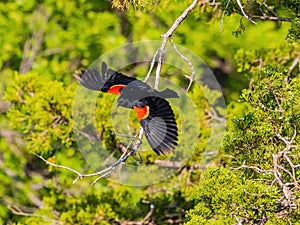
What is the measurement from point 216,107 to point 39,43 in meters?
3.28

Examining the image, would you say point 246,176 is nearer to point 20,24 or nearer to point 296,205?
point 296,205

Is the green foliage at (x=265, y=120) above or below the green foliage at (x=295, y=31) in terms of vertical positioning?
below

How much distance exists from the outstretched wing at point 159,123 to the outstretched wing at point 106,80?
428 millimetres

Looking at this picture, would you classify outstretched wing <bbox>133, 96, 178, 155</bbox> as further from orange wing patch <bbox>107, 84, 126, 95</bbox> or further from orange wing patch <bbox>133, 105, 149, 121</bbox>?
orange wing patch <bbox>107, 84, 126, 95</bbox>

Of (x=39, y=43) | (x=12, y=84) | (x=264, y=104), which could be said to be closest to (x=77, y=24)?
(x=39, y=43)

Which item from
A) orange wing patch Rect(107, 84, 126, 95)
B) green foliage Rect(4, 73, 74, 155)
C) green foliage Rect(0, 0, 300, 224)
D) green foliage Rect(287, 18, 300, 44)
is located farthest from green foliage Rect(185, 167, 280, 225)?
green foliage Rect(4, 73, 74, 155)

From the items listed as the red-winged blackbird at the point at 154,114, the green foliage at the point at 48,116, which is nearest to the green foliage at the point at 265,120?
the red-winged blackbird at the point at 154,114

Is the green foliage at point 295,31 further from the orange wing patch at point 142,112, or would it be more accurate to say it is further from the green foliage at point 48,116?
the green foliage at point 48,116

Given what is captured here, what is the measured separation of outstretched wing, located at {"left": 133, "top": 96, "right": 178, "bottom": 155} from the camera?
4.35m

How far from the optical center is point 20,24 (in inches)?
380

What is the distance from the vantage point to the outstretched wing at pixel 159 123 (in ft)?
14.3

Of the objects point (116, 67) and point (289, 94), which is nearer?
point (289, 94)

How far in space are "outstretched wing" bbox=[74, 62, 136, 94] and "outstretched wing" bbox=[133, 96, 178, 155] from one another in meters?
0.43

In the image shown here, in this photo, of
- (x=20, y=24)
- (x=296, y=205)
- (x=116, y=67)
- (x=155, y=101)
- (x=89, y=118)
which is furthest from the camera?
(x=20, y=24)
